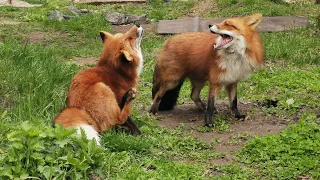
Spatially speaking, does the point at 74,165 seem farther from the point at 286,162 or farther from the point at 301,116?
the point at 301,116

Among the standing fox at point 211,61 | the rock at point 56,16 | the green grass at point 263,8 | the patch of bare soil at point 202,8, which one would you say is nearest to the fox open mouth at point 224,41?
the standing fox at point 211,61

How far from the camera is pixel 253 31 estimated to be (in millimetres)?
7879

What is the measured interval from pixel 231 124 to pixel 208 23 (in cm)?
738

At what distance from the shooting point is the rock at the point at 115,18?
54.0 ft

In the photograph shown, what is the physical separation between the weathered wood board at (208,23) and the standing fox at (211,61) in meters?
5.84

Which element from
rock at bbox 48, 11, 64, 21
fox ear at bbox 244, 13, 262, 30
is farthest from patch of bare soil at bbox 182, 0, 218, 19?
fox ear at bbox 244, 13, 262, 30

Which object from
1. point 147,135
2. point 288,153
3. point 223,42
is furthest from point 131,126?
point 288,153

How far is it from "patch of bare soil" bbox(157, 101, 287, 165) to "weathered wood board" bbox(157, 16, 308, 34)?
5597 millimetres

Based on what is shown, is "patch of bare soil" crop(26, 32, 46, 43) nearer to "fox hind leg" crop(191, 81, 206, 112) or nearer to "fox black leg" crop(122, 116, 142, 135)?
"fox hind leg" crop(191, 81, 206, 112)

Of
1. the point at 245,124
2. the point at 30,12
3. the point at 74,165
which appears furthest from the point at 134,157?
the point at 30,12

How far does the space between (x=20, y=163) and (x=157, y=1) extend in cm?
1542

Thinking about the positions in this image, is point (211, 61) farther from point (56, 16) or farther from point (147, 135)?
point (56, 16)

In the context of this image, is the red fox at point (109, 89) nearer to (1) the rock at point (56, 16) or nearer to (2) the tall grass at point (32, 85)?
(2) the tall grass at point (32, 85)

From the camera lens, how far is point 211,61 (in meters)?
7.86
